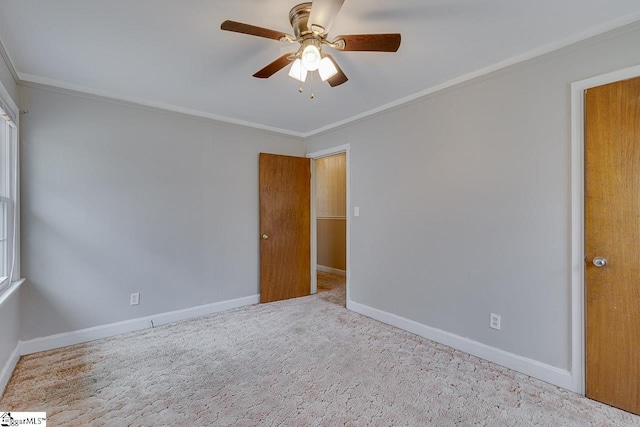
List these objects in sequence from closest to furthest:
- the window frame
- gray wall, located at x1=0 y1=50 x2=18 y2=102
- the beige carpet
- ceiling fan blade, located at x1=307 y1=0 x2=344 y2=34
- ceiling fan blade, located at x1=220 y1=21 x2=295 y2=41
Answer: ceiling fan blade, located at x1=307 y1=0 x2=344 y2=34 → ceiling fan blade, located at x1=220 y1=21 x2=295 y2=41 → the beige carpet → gray wall, located at x1=0 y1=50 x2=18 y2=102 → the window frame

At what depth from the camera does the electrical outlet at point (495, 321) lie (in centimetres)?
242

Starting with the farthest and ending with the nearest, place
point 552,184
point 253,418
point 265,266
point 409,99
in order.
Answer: point 265,266 < point 409,99 < point 552,184 < point 253,418

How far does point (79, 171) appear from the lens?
2.82m

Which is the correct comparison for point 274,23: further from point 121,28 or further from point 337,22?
point 121,28

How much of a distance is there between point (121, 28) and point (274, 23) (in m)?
0.99

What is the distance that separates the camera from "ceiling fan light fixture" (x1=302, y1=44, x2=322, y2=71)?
1.69 meters

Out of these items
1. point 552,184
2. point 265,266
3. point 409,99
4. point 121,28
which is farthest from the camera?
point 265,266

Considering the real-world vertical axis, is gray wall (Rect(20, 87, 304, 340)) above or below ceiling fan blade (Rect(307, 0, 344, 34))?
below

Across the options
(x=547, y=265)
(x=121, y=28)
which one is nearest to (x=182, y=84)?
(x=121, y=28)

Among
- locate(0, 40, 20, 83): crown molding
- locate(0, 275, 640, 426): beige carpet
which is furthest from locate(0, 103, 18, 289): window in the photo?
locate(0, 275, 640, 426): beige carpet

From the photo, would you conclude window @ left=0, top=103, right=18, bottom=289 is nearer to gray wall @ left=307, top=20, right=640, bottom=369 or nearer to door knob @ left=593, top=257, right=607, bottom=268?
gray wall @ left=307, top=20, right=640, bottom=369

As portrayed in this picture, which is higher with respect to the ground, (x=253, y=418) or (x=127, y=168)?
(x=127, y=168)

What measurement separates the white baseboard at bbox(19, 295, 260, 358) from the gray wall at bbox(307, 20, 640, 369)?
1.86 m

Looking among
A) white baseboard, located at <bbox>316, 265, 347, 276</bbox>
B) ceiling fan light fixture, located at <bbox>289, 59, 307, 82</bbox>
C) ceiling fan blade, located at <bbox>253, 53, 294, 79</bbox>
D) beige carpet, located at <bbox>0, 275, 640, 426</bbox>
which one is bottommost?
beige carpet, located at <bbox>0, 275, 640, 426</bbox>
